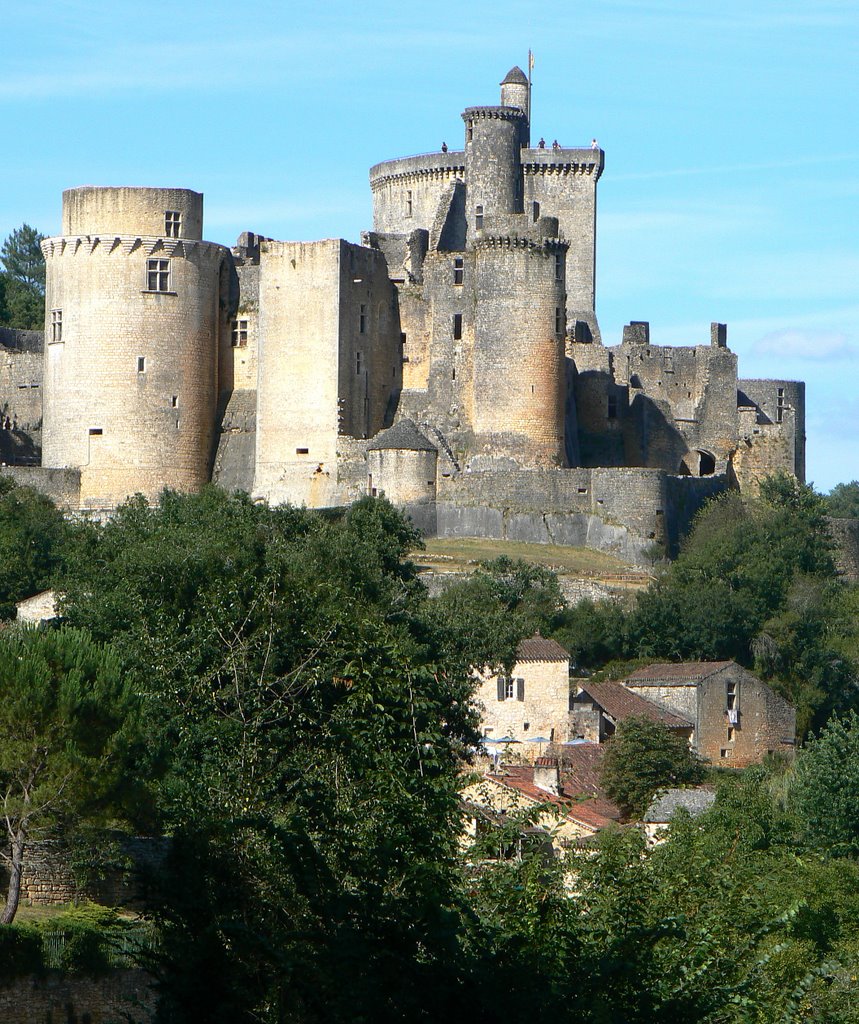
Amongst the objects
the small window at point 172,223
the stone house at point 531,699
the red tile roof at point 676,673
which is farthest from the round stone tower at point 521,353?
the stone house at point 531,699

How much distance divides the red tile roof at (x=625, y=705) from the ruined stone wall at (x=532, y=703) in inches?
32.4

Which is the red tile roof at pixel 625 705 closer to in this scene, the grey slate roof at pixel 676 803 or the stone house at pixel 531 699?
the stone house at pixel 531 699

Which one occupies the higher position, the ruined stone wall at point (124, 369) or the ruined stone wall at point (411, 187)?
the ruined stone wall at point (411, 187)

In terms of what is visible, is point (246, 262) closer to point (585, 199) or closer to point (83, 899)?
point (585, 199)

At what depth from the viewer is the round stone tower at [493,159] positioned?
215 feet

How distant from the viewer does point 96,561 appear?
4406 centimetres

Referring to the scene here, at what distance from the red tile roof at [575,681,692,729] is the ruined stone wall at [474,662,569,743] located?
0.82 metres

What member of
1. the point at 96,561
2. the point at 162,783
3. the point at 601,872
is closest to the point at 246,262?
the point at 96,561

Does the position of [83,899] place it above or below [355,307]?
below

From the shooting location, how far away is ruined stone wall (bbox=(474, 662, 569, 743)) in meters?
45.9

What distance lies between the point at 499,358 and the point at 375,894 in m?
41.3

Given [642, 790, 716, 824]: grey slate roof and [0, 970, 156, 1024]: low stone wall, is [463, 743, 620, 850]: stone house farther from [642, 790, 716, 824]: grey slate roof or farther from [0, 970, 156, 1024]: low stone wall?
[0, 970, 156, 1024]: low stone wall

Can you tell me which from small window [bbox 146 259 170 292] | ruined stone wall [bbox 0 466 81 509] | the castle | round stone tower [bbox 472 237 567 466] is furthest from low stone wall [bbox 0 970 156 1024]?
small window [bbox 146 259 170 292]

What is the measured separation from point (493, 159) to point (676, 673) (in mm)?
21901
